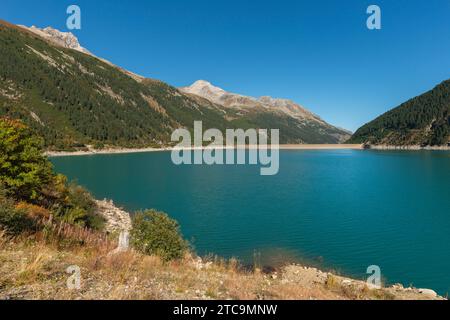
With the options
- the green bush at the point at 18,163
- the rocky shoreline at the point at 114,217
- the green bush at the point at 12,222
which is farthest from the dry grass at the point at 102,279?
the rocky shoreline at the point at 114,217

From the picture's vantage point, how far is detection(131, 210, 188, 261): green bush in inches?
758

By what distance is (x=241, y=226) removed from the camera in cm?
3606

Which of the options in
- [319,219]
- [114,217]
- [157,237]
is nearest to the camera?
[157,237]

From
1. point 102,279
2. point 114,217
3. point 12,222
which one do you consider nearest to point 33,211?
point 12,222

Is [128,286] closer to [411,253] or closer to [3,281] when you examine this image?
[3,281]

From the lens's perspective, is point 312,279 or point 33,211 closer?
point 33,211

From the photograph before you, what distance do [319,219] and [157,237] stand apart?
26843 mm

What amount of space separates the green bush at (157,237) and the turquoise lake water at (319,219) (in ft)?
25.2

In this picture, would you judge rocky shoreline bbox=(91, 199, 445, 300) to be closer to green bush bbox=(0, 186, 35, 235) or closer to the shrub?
the shrub

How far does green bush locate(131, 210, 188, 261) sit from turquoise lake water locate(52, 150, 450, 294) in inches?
302

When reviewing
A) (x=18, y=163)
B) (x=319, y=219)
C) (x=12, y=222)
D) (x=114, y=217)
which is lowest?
(x=319, y=219)

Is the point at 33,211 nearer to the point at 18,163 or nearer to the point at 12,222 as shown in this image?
the point at 18,163

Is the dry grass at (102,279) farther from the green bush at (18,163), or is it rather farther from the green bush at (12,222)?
the green bush at (18,163)

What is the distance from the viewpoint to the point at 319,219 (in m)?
39.7
